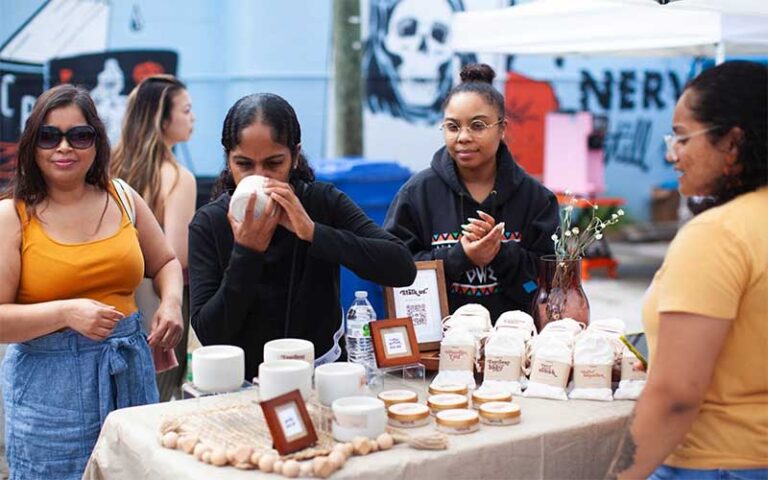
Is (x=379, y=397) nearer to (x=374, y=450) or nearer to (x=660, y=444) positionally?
(x=374, y=450)

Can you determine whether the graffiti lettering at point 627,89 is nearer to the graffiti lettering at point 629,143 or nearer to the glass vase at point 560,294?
the graffiti lettering at point 629,143

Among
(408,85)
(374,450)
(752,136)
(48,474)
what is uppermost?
(408,85)

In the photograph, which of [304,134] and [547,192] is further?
Answer: [304,134]

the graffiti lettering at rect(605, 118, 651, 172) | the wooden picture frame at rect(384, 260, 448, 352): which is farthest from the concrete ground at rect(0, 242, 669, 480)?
the wooden picture frame at rect(384, 260, 448, 352)

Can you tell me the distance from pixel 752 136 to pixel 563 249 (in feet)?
3.61

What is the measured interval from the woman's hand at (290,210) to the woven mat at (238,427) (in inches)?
18.2

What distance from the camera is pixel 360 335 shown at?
2.64m

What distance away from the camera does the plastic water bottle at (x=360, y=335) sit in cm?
260

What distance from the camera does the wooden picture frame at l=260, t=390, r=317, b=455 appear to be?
74.7 inches

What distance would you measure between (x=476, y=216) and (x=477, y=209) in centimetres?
3

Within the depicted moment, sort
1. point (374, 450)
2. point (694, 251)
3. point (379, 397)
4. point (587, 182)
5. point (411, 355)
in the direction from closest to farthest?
point (694, 251) → point (374, 450) → point (379, 397) → point (411, 355) → point (587, 182)

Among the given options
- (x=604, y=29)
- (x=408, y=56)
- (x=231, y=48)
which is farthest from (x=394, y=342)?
(x=408, y=56)

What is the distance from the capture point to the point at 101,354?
106 inches

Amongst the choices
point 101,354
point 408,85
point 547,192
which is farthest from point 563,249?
point 408,85
